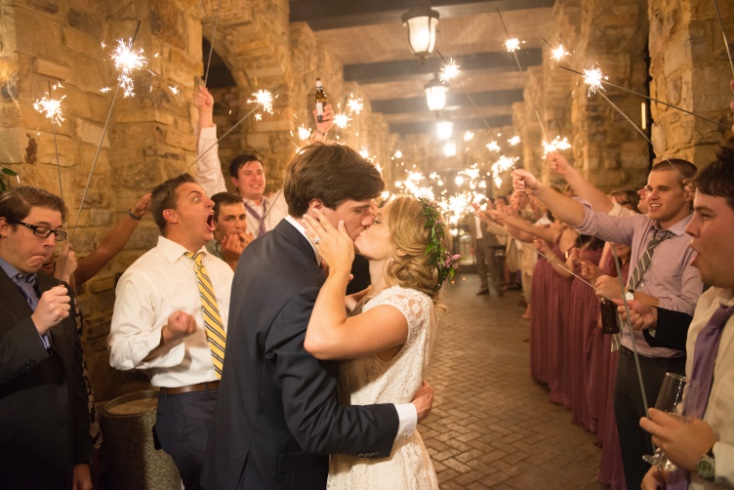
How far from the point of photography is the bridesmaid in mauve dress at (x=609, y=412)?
10.6 ft

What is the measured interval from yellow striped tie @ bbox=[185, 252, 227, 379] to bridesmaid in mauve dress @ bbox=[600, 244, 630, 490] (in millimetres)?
2300

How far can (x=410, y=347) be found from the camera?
172 cm

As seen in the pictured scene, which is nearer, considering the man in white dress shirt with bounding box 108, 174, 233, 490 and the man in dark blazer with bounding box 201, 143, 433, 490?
the man in dark blazer with bounding box 201, 143, 433, 490

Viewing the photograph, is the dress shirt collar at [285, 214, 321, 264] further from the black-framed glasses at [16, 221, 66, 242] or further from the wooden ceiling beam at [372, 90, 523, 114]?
the wooden ceiling beam at [372, 90, 523, 114]

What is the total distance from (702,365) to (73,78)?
3.98 meters

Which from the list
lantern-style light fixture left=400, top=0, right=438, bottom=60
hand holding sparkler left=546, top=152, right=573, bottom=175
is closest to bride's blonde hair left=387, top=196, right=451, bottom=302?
hand holding sparkler left=546, top=152, right=573, bottom=175

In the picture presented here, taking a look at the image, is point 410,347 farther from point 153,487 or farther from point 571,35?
point 571,35

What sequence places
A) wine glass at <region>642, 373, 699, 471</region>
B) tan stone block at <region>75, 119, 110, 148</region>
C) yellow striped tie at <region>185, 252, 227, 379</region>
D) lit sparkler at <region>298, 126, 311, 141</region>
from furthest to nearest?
lit sparkler at <region>298, 126, 311, 141</region> < tan stone block at <region>75, 119, 110, 148</region> < yellow striped tie at <region>185, 252, 227, 379</region> < wine glass at <region>642, 373, 699, 471</region>

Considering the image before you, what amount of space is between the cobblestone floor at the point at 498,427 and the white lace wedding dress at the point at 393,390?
35 cm

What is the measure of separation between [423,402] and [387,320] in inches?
14.4

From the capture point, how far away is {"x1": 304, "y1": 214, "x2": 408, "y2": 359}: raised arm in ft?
4.65

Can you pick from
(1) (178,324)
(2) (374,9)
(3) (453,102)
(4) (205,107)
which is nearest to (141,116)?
(4) (205,107)

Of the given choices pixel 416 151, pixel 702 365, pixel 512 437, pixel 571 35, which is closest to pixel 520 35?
pixel 571 35

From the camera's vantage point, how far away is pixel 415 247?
1806 millimetres
